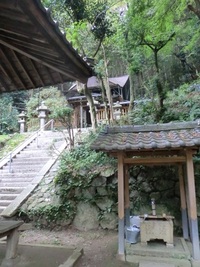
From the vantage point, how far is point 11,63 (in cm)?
286

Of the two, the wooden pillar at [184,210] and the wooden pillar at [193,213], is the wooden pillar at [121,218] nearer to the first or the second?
the wooden pillar at [193,213]

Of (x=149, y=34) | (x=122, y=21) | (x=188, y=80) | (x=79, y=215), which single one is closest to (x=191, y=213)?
(x=79, y=215)

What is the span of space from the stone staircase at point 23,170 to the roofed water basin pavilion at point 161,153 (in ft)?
10.9

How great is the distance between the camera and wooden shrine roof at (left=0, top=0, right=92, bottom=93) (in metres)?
1.58

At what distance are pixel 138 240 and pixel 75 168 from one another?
105 inches

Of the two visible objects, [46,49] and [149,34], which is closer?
[46,49]

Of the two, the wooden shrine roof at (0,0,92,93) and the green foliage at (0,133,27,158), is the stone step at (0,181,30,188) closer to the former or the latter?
the green foliage at (0,133,27,158)

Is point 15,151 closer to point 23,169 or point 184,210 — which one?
point 23,169

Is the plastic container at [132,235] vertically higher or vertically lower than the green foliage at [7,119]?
lower

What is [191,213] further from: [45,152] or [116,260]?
[45,152]

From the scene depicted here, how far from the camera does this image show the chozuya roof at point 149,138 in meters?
3.55

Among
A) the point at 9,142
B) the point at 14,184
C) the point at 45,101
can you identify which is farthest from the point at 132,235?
the point at 45,101

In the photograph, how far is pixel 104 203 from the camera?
225 inches

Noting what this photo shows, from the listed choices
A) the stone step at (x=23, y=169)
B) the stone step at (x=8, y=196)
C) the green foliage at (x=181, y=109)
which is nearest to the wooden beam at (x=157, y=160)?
the green foliage at (x=181, y=109)
